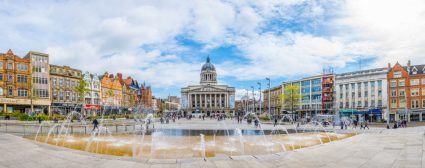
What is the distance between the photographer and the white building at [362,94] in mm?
82188

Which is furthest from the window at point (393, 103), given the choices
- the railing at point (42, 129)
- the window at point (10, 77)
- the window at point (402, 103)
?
the window at point (10, 77)

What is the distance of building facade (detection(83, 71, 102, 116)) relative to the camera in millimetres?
90806

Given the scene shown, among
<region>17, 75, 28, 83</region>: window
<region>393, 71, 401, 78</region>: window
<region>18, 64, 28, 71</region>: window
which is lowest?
<region>17, 75, 28, 83</region>: window

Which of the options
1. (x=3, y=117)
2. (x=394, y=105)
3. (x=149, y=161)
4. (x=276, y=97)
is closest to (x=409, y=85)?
(x=394, y=105)

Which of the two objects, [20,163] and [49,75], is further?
[49,75]

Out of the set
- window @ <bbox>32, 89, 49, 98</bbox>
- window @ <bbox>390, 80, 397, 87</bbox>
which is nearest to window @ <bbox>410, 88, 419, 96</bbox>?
window @ <bbox>390, 80, 397, 87</bbox>

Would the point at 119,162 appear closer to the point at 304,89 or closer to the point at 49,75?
the point at 49,75

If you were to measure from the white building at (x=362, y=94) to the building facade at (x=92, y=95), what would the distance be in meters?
77.5

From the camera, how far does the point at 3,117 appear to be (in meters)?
50.5

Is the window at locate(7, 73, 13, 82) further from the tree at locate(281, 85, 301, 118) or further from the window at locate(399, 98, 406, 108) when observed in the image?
the window at locate(399, 98, 406, 108)

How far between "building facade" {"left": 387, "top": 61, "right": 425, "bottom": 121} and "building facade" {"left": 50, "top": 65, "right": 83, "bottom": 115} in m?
85.7

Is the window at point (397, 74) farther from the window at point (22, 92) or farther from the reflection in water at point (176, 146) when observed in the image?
the window at point (22, 92)

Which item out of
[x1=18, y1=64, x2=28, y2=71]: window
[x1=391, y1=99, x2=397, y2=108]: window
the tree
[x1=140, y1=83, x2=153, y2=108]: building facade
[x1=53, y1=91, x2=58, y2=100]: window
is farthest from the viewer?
[x1=140, y1=83, x2=153, y2=108]: building facade

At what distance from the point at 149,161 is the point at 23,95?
68.6 meters
